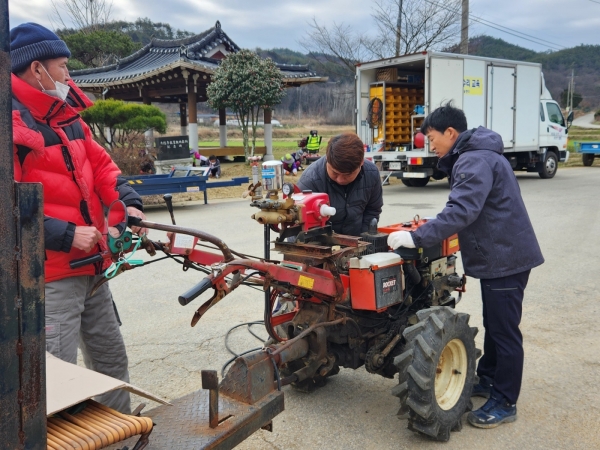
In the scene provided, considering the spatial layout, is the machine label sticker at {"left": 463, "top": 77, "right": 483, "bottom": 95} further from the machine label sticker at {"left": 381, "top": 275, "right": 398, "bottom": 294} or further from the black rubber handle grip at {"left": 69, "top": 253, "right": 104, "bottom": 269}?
the black rubber handle grip at {"left": 69, "top": 253, "right": 104, "bottom": 269}

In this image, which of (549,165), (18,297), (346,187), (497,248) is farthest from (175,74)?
(18,297)

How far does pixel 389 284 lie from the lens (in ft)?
10.7

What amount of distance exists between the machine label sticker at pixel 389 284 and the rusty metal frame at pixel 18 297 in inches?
84.1

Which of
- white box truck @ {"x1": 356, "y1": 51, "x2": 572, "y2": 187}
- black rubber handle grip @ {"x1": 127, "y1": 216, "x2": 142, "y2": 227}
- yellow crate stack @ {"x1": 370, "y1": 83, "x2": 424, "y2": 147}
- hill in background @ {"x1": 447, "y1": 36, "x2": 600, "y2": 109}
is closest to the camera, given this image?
black rubber handle grip @ {"x1": 127, "y1": 216, "x2": 142, "y2": 227}

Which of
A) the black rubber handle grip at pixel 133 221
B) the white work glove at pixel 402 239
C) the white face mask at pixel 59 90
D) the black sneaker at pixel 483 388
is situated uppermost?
the white face mask at pixel 59 90

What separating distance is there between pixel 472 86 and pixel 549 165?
555 cm

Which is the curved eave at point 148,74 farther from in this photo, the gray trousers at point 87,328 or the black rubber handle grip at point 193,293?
the black rubber handle grip at point 193,293

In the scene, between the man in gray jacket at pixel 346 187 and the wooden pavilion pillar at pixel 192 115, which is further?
the wooden pavilion pillar at pixel 192 115

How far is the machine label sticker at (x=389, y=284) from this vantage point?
3.22 m

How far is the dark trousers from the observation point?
3350 millimetres

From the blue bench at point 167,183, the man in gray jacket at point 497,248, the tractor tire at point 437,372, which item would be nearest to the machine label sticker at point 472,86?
the blue bench at point 167,183

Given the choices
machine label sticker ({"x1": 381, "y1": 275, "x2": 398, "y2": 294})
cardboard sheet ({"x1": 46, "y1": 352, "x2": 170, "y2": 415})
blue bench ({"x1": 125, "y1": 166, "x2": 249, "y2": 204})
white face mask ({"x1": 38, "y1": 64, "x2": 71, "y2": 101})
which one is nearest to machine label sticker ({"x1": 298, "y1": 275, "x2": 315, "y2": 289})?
machine label sticker ({"x1": 381, "y1": 275, "x2": 398, "y2": 294})

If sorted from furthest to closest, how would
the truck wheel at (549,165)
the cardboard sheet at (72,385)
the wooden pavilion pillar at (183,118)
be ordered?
the wooden pavilion pillar at (183,118) < the truck wheel at (549,165) < the cardboard sheet at (72,385)

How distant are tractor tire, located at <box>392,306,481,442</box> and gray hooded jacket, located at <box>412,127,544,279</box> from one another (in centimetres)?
40
